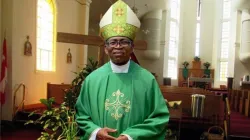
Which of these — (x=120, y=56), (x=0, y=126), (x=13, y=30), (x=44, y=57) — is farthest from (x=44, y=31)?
(x=120, y=56)

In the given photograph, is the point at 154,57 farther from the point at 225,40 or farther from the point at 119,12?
the point at 119,12

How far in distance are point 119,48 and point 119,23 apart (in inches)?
8.5

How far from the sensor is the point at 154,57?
15055 mm

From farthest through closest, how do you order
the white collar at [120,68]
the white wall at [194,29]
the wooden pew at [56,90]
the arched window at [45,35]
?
the white wall at [194,29] → the arched window at [45,35] → the wooden pew at [56,90] → the white collar at [120,68]

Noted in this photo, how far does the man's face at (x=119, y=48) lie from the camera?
1.73 m

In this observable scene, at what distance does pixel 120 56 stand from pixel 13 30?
16.8 feet

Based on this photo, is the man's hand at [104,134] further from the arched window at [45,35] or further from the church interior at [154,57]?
the arched window at [45,35]

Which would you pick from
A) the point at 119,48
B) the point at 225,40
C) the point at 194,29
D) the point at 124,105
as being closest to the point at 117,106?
the point at 124,105

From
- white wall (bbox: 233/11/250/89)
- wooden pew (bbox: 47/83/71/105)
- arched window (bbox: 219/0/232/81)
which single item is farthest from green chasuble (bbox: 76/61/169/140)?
arched window (bbox: 219/0/232/81)

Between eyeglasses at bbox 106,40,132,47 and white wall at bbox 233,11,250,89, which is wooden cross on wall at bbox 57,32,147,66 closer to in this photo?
eyeglasses at bbox 106,40,132,47

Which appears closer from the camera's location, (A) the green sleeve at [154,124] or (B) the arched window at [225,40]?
(A) the green sleeve at [154,124]

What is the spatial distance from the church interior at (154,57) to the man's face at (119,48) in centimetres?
123

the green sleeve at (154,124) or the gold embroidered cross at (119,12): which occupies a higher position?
the gold embroidered cross at (119,12)

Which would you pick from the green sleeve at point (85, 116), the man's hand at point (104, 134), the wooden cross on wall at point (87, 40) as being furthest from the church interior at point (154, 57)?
the man's hand at point (104, 134)
